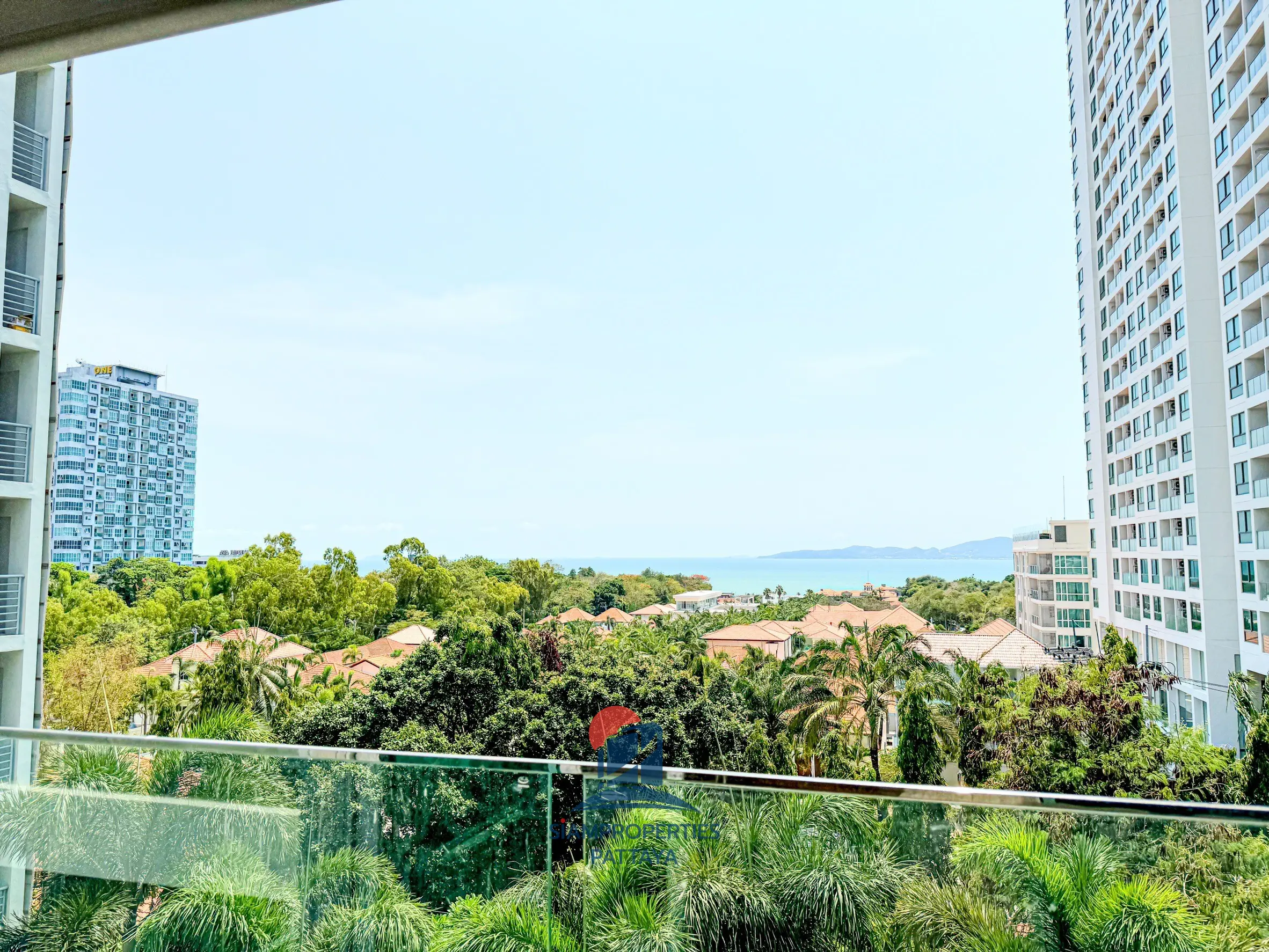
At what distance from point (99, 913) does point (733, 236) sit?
205 feet

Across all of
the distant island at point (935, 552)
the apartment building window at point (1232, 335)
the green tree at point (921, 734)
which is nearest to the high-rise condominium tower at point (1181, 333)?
the apartment building window at point (1232, 335)

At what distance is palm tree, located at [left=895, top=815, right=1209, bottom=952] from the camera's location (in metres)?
1.58

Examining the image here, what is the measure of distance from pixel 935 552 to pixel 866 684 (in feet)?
428

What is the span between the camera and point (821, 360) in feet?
241

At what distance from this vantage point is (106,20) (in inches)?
62.2

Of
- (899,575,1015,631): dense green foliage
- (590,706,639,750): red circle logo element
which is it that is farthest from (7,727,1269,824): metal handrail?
(899,575,1015,631): dense green foliage

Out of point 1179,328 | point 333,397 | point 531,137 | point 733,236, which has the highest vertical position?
point 531,137

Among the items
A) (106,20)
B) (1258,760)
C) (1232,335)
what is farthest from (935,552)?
(106,20)

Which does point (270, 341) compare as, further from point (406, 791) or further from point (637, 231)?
point (406, 791)

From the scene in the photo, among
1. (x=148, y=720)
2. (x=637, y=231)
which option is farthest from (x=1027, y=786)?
(x=637, y=231)

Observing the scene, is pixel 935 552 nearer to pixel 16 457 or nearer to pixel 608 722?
pixel 608 722

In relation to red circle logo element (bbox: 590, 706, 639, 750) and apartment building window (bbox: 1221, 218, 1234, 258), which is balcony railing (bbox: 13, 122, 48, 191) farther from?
apartment building window (bbox: 1221, 218, 1234, 258)

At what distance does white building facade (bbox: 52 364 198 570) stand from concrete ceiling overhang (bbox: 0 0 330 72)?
43.1 metres

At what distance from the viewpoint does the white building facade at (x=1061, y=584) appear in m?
Result: 37.9
